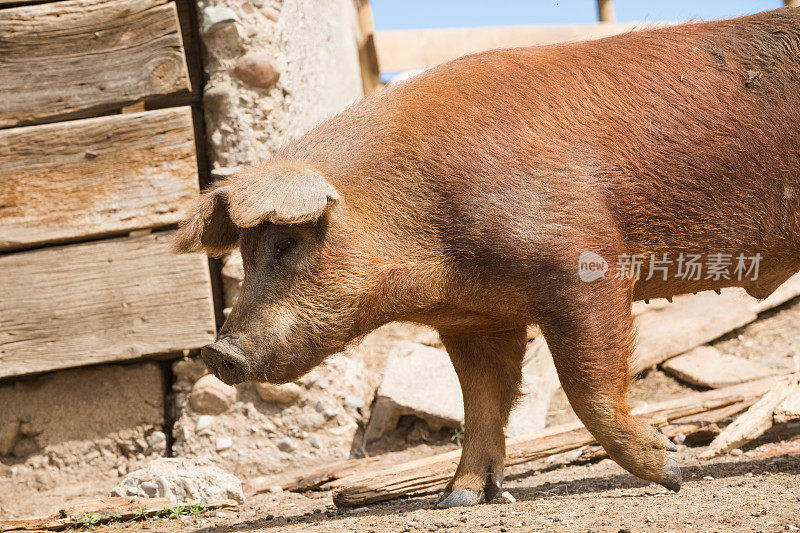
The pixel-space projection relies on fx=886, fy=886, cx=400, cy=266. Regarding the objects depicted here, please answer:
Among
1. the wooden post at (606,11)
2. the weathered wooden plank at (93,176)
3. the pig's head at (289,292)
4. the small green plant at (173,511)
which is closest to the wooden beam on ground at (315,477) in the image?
the small green plant at (173,511)

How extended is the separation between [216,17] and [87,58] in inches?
31.4

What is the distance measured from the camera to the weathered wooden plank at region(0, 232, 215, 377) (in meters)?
5.19

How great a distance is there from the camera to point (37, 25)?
5207 millimetres

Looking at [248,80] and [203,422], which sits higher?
[248,80]

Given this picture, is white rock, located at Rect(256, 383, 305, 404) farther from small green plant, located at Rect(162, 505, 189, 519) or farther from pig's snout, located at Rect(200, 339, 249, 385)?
pig's snout, located at Rect(200, 339, 249, 385)

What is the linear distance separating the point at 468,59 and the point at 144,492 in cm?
277

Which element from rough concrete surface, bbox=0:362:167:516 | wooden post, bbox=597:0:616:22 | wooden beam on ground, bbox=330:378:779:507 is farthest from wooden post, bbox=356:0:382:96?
wooden beam on ground, bbox=330:378:779:507

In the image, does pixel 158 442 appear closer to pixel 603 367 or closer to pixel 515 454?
pixel 515 454

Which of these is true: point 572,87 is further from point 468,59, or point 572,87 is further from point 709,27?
point 709,27

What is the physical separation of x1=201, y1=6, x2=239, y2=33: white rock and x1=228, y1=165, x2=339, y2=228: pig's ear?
2129 millimetres

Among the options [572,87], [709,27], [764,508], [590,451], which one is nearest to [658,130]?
[572,87]

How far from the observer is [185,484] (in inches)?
184

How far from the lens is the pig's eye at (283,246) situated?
360 cm

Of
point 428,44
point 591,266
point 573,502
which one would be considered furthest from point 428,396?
point 428,44
